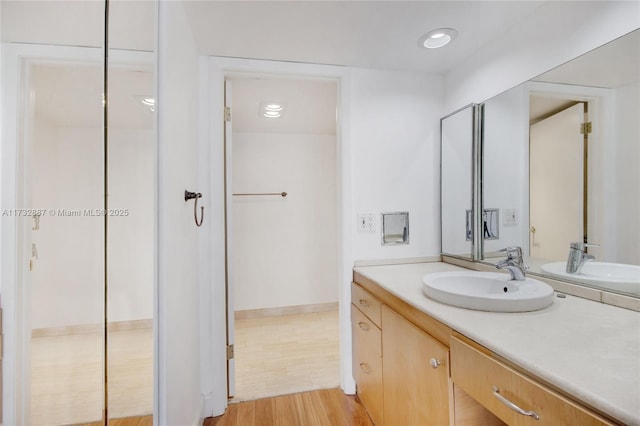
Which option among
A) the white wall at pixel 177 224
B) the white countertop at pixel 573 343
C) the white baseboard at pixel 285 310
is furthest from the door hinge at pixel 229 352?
the white baseboard at pixel 285 310

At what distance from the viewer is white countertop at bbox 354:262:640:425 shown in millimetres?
581

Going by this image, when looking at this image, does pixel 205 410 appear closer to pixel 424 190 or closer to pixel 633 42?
pixel 424 190

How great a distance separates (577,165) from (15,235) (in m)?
1.66

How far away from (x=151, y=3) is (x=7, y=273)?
1.05 metres

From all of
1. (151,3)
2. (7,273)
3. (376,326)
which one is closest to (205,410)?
(376,326)

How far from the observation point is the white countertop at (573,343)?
58 cm

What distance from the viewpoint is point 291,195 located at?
132 inches

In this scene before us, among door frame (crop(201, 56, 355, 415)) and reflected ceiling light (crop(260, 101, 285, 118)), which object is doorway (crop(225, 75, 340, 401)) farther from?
door frame (crop(201, 56, 355, 415))

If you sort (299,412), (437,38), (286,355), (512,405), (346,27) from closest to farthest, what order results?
(512,405), (346,27), (437,38), (299,412), (286,355)

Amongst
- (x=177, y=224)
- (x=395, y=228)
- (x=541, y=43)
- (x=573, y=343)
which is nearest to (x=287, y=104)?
(x=395, y=228)

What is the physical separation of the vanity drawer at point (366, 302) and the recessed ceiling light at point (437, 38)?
1.40 metres

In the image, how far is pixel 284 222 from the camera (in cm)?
335

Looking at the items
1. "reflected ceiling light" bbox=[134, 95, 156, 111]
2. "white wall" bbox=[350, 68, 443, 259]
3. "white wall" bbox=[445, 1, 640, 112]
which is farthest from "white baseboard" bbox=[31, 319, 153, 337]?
"white wall" bbox=[445, 1, 640, 112]

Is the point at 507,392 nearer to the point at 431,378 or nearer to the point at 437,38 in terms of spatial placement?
the point at 431,378
